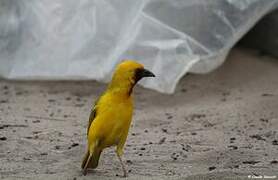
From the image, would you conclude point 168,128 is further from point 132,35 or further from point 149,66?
point 132,35

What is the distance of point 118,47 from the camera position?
5.46m

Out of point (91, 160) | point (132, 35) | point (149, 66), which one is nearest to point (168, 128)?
point (149, 66)

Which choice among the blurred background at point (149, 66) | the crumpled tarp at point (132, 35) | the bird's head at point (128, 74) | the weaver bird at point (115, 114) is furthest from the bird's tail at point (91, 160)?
the crumpled tarp at point (132, 35)

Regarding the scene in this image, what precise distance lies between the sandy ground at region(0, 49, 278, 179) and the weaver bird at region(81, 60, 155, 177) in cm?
17

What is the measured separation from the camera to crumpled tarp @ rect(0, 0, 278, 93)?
544 centimetres

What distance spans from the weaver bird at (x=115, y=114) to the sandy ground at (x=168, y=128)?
0.17m

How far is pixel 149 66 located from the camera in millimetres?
5418

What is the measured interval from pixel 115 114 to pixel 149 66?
2039 mm

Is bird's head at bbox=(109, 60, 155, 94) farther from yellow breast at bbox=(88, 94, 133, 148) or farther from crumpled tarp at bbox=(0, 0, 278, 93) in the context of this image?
crumpled tarp at bbox=(0, 0, 278, 93)

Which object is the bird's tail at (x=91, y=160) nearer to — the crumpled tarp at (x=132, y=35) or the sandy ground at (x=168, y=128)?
the sandy ground at (x=168, y=128)

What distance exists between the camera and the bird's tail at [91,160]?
350 centimetres

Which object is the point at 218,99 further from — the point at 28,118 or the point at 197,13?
the point at 28,118

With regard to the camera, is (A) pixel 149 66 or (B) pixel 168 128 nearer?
(B) pixel 168 128

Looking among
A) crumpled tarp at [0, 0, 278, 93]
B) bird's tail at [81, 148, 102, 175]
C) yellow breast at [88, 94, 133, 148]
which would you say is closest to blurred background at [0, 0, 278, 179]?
crumpled tarp at [0, 0, 278, 93]
